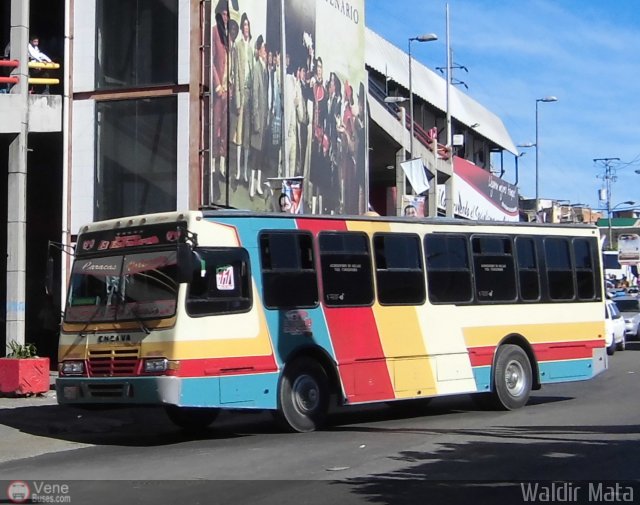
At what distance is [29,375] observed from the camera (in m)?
16.7

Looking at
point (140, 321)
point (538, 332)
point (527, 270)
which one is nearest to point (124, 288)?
point (140, 321)

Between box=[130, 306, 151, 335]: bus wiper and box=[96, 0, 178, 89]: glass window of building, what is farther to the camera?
box=[96, 0, 178, 89]: glass window of building

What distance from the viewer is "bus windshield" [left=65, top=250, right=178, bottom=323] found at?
39.5ft

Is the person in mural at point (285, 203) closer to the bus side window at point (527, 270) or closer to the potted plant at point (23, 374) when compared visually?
the bus side window at point (527, 270)

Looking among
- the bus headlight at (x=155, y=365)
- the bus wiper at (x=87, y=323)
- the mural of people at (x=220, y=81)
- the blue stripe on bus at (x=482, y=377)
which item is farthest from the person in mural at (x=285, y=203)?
the bus headlight at (x=155, y=365)

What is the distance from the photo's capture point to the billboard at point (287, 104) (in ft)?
70.6

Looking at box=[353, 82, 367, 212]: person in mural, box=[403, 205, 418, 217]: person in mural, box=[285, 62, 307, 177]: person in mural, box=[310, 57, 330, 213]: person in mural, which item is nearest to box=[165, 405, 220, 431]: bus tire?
box=[285, 62, 307, 177]: person in mural

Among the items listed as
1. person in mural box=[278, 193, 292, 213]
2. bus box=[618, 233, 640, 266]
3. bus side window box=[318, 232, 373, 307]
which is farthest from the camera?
bus box=[618, 233, 640, 266]

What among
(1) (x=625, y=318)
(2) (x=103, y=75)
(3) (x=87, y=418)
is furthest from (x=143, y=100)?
(1) (x=625, y=318)

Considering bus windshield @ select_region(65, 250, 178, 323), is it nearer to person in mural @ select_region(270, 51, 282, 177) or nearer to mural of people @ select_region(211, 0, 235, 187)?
mural of people @ select_region(211, 0, 235, 187)

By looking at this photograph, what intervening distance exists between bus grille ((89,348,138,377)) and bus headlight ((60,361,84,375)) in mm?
192

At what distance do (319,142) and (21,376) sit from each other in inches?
522

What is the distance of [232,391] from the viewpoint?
12.2m

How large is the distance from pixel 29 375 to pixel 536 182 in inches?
1529
